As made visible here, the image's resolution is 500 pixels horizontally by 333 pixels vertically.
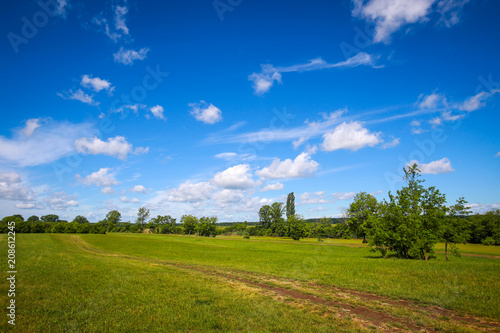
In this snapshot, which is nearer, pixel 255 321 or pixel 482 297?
pixel 255 321

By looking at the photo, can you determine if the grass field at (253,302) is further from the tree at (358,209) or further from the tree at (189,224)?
the tree at (189,224)

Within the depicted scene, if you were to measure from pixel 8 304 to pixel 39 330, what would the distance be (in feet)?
13.6

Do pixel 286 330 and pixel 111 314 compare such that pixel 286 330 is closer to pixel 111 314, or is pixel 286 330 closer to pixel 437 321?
pixel 437 321

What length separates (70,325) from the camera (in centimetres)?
820

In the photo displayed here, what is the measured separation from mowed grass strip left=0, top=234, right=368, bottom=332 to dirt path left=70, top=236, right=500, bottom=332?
82 cm

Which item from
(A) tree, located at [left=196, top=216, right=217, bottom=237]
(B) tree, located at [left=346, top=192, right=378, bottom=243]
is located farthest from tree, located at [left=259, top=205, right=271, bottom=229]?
(B) tree, located at [left=346, top=192, right=378, bottom=243]

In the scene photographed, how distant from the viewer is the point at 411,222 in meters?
27.9

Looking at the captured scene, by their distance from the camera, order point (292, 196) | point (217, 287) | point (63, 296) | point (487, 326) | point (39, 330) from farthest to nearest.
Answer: point (292, 196)
point (217, 287)
point (63, 296)
point (487, 326)
point (39, 330)

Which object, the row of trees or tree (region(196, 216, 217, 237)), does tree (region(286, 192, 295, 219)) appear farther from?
the row of trees

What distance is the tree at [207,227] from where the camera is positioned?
130250mm

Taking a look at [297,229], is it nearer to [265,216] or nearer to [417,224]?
[265,216]

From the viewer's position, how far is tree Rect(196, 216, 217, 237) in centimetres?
13025

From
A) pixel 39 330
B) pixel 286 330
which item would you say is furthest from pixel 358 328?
pixel 39 330

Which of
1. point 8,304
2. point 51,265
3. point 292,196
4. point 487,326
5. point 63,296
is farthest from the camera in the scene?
point 292,196
